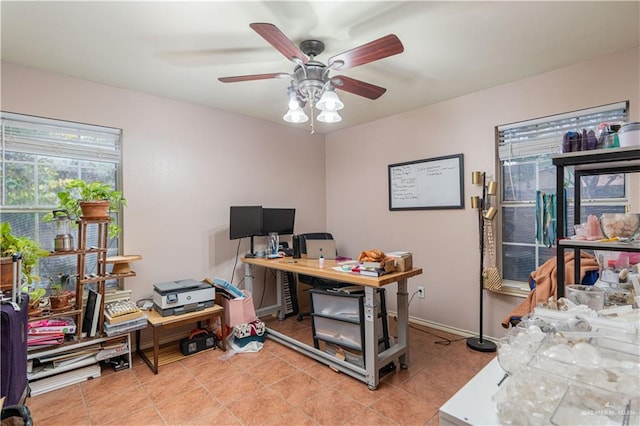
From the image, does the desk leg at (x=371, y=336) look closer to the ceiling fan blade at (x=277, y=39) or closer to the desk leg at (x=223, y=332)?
the desk leg at (x=223, y=332)

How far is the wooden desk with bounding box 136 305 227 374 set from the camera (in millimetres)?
2500

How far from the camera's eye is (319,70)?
1.95 metres

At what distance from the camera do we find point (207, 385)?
232cm

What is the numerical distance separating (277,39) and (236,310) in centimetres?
245

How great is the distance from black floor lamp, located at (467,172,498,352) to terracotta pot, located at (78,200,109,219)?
316 centimetres

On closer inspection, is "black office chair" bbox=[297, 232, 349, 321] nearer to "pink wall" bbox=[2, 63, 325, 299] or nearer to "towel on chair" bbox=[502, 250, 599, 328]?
"pink wall" bbox=[2, 63, 325, 299]

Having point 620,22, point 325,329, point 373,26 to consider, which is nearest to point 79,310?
point 325,329

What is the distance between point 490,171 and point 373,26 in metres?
1.83

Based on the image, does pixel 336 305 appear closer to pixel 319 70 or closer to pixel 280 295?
pixel 280 295

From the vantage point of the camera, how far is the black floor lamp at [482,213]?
110 inches

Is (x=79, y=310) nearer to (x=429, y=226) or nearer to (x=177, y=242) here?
(x=177, y=242)

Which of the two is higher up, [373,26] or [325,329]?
[373,26]

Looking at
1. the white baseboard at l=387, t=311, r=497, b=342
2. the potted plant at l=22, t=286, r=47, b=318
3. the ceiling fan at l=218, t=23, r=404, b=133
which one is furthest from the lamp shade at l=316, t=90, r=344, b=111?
the white baseboard at l=387, t=311, r=497, b=342

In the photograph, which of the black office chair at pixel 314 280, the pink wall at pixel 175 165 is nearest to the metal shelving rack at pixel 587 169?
the black office chair at pixel 314 280
